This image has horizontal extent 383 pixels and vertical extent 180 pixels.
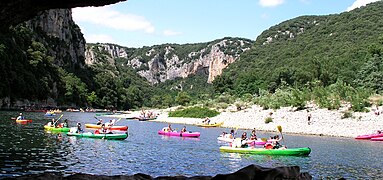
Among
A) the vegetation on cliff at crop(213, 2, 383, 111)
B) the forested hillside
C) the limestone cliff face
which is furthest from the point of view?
the limestone cliff face

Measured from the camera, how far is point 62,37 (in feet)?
466

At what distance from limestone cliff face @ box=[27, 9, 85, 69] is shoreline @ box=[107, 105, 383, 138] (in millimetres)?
86178

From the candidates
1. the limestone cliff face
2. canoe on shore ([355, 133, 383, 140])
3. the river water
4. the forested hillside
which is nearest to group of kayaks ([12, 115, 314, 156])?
the river water

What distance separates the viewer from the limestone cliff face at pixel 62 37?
5103 inches

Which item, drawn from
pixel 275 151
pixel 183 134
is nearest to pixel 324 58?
pixel 183 134

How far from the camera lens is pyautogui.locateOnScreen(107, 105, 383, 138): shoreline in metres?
42.1

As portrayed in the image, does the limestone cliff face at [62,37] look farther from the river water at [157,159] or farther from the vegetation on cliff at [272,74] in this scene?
the river water at [157,159]

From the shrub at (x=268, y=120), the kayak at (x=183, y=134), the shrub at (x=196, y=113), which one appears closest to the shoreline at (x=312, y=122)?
the shrub at (x=268, y=120)

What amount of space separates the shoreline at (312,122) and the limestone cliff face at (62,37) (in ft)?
283

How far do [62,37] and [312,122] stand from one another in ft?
378

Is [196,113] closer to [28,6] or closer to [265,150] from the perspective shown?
[265,150]

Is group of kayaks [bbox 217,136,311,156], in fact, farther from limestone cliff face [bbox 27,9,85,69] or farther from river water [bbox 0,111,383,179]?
limestone cliff face [bbox 27,9,85,69]

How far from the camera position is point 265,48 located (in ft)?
533

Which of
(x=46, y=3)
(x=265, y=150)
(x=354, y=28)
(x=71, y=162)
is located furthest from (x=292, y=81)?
(x=46, y=3)
